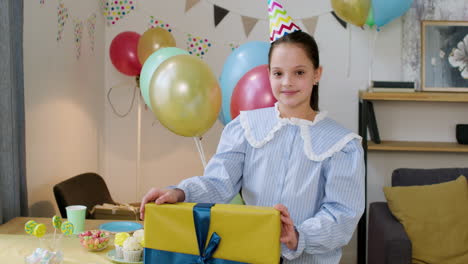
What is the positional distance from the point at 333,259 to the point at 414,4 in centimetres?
253

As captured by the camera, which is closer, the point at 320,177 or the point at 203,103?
the point at 320,177

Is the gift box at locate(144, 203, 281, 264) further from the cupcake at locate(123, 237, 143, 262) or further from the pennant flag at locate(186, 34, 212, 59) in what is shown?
the pennant flag at locate(186, 34, 212, 59)

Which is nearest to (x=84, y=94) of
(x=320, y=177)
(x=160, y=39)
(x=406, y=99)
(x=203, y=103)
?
(x=160, y=39)

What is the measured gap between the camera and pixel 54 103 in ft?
8.70

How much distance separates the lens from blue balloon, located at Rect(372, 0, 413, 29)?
2975mm

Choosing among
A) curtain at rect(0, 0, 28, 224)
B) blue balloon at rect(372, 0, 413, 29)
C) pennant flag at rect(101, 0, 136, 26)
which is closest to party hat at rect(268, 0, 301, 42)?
curtain at rect(0, 0, 28, 224)

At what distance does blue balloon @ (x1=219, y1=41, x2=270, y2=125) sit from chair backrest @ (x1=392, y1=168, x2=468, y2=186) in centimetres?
118

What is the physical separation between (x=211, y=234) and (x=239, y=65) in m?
1.49

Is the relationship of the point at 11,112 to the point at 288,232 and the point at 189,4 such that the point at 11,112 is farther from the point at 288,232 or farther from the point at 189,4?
the point at 189,4

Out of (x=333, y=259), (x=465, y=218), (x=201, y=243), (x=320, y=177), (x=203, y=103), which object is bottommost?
(x=465, y=218)

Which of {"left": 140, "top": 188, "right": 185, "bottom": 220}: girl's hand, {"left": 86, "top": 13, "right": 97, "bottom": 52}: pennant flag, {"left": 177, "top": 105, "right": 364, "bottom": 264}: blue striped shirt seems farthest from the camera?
{"left": 86, "top": 13, "right": 97, "bottom": 52}: pennant flag

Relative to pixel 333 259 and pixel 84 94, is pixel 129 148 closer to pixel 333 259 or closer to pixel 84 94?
pixel 84 94

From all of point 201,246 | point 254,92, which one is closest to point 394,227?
point 254,92

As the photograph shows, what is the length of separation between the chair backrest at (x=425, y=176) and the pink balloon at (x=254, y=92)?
1270 mm
